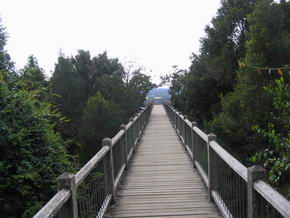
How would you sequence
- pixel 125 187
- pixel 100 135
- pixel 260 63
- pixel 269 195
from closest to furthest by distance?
pixel 269 195, pixel 125 187, pixel 260 63, pixel 100 135

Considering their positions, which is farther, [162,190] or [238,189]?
[162,190]

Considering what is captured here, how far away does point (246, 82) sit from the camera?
47.0ft

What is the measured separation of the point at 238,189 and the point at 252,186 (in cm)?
108

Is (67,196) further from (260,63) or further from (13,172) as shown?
(260,63)

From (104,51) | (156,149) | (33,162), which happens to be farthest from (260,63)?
(104,51)

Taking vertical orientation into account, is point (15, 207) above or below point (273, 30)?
below

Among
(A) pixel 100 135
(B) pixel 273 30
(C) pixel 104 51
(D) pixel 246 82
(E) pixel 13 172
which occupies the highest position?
(C) pixel 104 51

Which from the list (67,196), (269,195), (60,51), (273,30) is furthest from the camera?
(60,51)

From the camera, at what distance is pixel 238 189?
4.20m

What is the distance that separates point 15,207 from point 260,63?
35.5ft

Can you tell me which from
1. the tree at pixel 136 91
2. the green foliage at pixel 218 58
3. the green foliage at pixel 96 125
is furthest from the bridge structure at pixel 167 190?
the tree at pixel 136 91

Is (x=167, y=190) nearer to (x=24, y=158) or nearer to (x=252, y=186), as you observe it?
(x=24, y=158)

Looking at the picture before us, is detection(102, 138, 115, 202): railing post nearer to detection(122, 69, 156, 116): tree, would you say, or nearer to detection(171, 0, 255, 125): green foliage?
detection(171, 0, 255, 125): green foliage

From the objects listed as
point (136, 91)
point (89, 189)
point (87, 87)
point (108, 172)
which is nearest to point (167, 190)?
point (108, 172)
